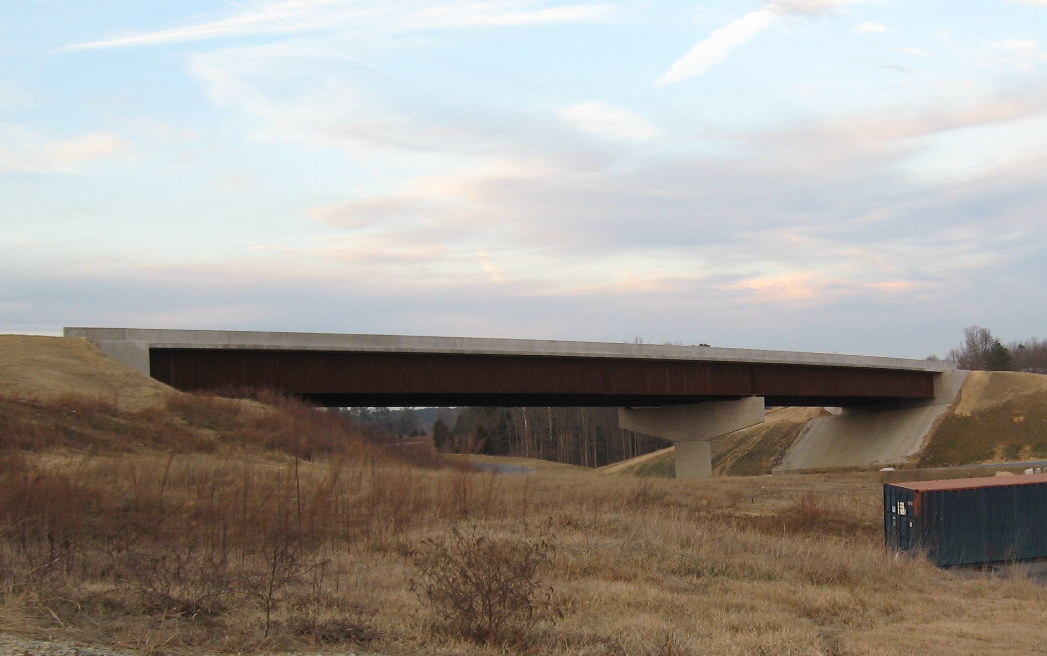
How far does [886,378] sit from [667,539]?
4755 cm

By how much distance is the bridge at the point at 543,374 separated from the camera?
33688 millimetres

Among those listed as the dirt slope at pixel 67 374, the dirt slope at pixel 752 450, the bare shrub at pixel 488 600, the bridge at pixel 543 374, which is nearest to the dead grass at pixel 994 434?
the bridge at pixel 543 374

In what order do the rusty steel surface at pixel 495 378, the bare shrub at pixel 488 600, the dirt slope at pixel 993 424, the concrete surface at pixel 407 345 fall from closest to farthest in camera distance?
1. the bare shrub at pixel 488 600
2. the concrete surface at pixel 407 345
3. the rusty steel surface at pixel 495 378
4. the dirt slope at pixel 993 424

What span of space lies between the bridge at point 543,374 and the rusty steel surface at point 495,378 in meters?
0.05

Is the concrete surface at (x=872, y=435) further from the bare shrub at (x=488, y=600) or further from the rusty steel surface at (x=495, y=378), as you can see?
the bare shrub at (x=488, y=600)

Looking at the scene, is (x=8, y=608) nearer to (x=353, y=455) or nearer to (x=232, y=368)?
(x=353, y=455)

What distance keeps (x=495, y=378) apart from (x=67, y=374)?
18.5 m

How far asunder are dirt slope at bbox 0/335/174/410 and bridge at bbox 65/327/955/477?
4.55 ft

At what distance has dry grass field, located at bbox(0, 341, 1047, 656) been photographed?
838 cm

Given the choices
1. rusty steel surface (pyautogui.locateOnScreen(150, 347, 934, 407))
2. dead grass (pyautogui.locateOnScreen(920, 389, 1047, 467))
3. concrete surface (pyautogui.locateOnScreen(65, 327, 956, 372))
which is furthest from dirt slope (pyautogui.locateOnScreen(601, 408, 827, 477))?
concrete surface (pyautogui.locateOnScreen(65, 327, 956, 372))

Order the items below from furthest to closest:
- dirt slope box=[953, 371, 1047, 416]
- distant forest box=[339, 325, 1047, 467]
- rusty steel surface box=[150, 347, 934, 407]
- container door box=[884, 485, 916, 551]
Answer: distant forest box=[339, 325, 1047, 467] → dirt slope box=[953, 371, 1047, 416] → rusty steel surface box=[150, 347, 934, 407] → container door box=[884, 485, 916, 551]

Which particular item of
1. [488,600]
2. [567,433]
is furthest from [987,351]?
[488,600]

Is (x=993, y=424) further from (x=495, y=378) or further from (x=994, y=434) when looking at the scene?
(x=495, y=378)

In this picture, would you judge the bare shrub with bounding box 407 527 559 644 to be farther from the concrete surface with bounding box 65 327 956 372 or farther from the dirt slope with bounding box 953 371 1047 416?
the dirt slope with bounding box 953 371 1047 416
